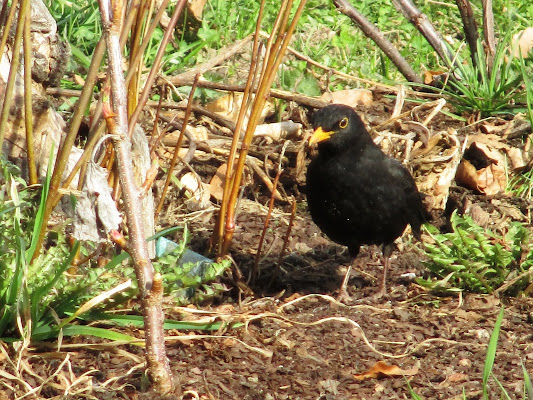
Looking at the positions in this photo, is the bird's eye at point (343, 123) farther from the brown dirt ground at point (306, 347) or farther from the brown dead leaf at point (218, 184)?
Answer: the brown dead leaf at point (218, 184)

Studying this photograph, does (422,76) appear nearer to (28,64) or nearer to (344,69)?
(344,69)

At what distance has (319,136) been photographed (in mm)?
4660

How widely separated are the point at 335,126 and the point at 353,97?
1.87 m

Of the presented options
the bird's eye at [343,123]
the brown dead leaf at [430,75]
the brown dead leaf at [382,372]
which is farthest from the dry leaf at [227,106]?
the brown dead leaf at [382,372]

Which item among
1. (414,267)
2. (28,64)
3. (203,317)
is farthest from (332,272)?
(28,64)

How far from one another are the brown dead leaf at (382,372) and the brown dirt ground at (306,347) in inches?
0.7

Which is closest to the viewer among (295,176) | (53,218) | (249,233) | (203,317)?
(203,317)

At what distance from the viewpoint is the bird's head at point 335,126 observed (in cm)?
469

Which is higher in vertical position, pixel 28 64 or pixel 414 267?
pixel 28 64

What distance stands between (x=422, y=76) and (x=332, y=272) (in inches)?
97.1

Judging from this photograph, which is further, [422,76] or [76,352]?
[422,76]

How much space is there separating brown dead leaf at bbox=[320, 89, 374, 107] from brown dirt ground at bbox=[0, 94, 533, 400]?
1628mm

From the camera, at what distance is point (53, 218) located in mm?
3955

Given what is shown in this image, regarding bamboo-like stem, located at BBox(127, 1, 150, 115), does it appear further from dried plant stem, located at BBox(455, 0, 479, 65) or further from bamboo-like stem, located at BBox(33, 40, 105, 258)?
dried plant stem, located at BBox(455, 0, 479, 65)
